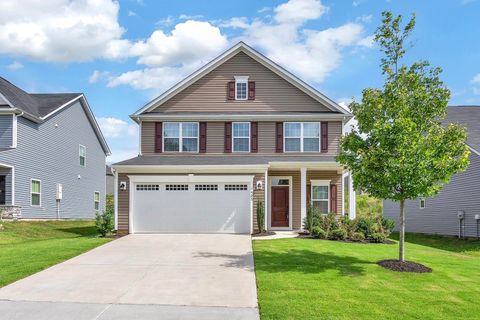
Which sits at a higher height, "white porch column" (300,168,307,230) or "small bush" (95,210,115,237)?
"white porch column" (300,168,307,230)

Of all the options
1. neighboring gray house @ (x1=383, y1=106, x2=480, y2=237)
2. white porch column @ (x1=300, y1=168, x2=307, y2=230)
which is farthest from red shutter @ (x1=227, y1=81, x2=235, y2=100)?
neighboring gray house @ (x1=383, y1=106, x2=480, y2=237)

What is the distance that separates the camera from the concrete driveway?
283 inches

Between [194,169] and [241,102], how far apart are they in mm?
4568

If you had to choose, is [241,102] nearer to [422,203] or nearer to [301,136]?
[301,136]

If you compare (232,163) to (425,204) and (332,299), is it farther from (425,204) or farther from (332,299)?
(425,204)

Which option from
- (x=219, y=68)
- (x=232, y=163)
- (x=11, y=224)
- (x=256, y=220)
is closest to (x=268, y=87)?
(x=219, y=68)

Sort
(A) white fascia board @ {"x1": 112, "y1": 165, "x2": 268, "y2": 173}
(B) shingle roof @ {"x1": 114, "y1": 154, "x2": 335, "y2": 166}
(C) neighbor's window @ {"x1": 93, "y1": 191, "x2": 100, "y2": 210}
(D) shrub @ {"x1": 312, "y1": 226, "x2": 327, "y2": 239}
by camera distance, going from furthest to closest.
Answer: (C) neighbor's window @ {"x1": 93, "y1": 191, "x2": 100, "y2": 210}
(B) shingle roof @ {"x1": 114, "y1": 154, "x2": 335, "y2": 166}
(A) white fascia board @ {"x1": 112, "y1": 165, "x2": 268, "y2": 173}
(D) shrub @ {"x1": 312, "y1": 226, "x2": 327, "y2": 239}

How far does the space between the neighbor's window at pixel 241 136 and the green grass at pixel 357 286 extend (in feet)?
24.5

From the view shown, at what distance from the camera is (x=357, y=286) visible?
Result: 28.6 feet

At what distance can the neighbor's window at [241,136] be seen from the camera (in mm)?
19969

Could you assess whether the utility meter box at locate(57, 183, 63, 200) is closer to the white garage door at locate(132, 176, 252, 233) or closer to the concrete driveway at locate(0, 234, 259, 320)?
the white garage door at locate(132, 176, 252, 233)

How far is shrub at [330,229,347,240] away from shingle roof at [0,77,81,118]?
16789 mm

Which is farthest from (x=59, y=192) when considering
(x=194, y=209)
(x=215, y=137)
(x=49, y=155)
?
(x=194, y=209)

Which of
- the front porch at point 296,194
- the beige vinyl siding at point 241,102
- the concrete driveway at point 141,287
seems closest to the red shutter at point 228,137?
the beige vinyl siding at point 241,102
